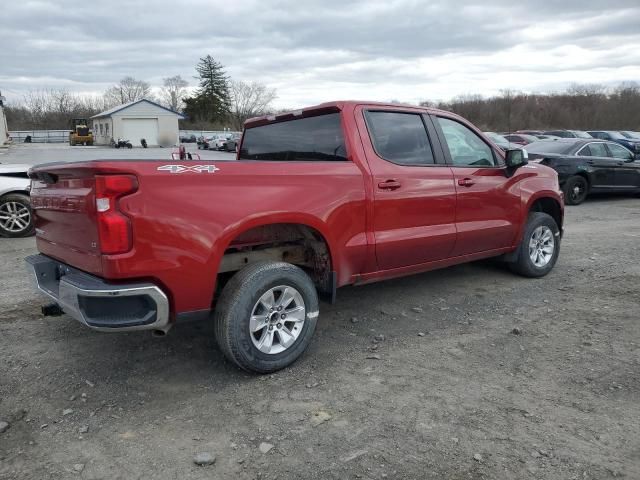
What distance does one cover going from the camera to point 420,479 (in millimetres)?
2518

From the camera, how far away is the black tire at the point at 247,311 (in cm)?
336

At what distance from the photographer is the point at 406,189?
4363 millimetres

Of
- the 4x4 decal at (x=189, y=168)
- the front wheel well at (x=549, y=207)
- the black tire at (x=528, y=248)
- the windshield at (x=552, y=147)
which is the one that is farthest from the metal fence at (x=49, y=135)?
the 4x4 decal at (x=189, y=168)

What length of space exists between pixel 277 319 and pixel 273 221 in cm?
69

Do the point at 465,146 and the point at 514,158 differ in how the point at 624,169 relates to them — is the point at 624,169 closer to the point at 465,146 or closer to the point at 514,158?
the point at 514,158

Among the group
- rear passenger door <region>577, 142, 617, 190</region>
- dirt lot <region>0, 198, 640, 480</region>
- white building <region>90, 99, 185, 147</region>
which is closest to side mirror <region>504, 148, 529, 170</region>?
dirt lot <region>0, 198, 640, 480</region>

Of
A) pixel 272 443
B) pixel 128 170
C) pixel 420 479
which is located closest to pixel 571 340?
pixel 420 479

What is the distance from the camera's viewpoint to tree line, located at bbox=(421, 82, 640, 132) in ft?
211

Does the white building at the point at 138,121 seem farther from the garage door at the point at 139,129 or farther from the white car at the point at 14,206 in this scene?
the white car at the point at 14,206

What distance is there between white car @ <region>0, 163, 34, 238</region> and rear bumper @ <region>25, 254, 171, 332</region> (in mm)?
5959

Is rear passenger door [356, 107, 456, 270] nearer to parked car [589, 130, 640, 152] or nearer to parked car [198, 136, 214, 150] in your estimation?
parked car [589, 130, 640, 152]

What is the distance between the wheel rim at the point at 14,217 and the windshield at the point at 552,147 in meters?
10.8

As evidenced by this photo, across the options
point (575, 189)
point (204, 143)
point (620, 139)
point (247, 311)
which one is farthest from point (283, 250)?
point (204, 143)

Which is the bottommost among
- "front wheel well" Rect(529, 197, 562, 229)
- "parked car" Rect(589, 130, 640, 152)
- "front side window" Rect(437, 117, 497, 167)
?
"front wheel well" Rect(529, 197, 562, 229)
